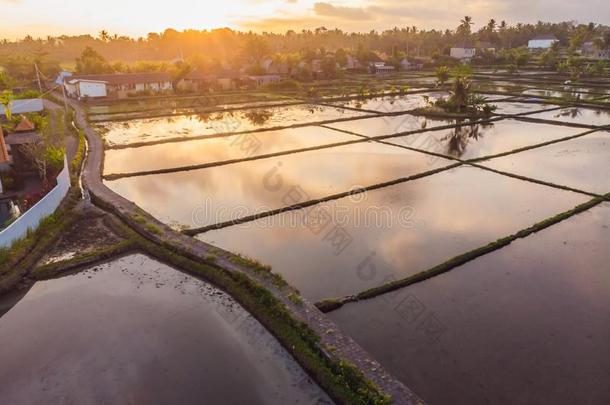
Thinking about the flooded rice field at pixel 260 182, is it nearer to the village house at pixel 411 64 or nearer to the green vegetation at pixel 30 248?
the green vegetation at pixel 30 248

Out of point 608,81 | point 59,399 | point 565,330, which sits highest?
point 608,81

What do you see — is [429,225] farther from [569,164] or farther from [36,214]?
[36,214]

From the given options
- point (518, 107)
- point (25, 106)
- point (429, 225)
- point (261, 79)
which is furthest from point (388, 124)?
point (261, 79)

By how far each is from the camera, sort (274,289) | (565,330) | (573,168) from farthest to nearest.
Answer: (573,168) → (274,289) → (565,330)

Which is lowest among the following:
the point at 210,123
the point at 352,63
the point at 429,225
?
the point at 429,225

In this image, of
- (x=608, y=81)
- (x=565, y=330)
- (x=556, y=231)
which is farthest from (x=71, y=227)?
(x=608, y=81)

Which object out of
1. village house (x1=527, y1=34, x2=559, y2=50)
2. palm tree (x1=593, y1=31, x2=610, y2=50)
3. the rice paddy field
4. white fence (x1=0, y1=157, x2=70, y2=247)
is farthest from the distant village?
white fence (x1=0, y1=157, x2=70, y2=247)

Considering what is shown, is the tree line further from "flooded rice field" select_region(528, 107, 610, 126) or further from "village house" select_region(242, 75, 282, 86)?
"flooded rice field" select_region(528, 107, 610, 126)

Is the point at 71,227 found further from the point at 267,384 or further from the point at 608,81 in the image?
the point at 608,81
